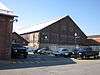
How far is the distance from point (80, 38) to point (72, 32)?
3.36 meters

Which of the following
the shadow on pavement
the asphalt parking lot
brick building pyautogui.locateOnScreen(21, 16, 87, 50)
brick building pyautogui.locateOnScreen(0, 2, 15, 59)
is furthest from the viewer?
brick building pyautogui.locateOnScreen(21, 16, 87, 50)

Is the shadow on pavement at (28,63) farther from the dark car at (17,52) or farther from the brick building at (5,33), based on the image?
the dark car at (17,52)

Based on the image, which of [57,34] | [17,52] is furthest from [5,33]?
[57,34]

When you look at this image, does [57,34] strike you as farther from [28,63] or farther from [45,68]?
[45,68]

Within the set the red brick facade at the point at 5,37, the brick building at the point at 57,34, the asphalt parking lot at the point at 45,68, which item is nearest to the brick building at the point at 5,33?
the red brick facade at the point at 5,37

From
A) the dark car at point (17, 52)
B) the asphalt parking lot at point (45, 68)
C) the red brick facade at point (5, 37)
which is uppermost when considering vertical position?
the red brick facade at point (5, 37)

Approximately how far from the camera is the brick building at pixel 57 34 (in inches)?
2190

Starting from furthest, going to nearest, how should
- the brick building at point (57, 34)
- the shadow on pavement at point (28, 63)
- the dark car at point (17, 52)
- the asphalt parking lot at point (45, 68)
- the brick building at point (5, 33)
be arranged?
the brick building at point (57, 34), the dark car at point (17, 52), the brick building at point (5, 33), the shadow on pavement at point (28, 63), the asphalt parking lot at point (45, 68)

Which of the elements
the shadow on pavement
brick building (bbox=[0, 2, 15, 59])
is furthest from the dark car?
the shadow on pavement

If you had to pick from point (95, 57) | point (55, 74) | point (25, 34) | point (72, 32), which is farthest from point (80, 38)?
point (55, 74)

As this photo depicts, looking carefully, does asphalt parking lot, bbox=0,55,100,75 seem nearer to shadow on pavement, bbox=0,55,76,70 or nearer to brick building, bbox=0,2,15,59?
shadow on pavement, bbox=0,55,76,70

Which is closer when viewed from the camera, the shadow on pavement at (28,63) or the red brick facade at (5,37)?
the shadow on pavement at (28,63)

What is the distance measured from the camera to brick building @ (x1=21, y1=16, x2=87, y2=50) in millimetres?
55628

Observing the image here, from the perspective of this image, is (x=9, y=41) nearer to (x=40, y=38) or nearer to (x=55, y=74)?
(x=55, y=74)
